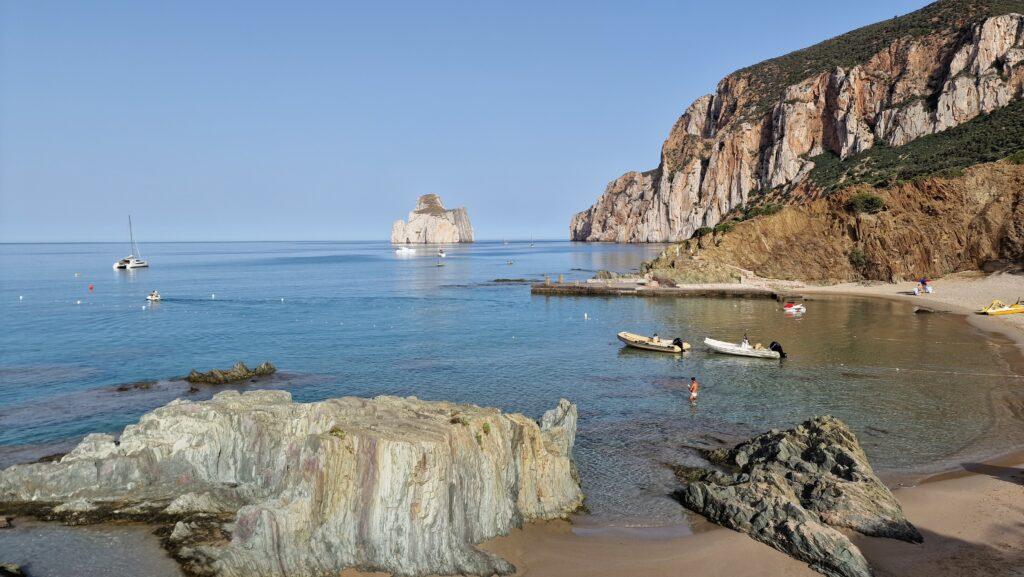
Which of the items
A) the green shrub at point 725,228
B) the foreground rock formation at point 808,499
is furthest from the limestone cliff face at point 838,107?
the foreground rock formation at point 808,499

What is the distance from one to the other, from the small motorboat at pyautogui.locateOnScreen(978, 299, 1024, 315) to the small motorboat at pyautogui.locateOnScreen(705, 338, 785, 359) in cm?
2594

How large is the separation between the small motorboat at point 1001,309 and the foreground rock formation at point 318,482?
162 ft

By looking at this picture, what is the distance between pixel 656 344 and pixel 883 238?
1729 inches

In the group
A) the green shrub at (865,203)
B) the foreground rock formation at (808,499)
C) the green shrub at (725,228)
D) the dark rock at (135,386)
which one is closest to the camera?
the foreground rock formation at (808,499)

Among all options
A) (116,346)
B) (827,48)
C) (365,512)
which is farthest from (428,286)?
(827,48)

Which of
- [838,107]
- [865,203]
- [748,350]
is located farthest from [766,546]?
[838,107]

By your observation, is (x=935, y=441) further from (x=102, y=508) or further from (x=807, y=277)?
(x=807, y=277)

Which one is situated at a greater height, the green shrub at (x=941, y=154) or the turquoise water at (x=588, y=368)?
the green shrub at (x=941, y=154)

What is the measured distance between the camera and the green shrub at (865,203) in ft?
230

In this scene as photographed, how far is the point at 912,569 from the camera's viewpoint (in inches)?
547

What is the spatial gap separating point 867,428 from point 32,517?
28.3 meters

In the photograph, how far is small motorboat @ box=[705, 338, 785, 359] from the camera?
1502 inches

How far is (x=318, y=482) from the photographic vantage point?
1370 cm

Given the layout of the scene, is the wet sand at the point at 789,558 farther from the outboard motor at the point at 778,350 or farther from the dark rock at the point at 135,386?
the dark rock at the point at 135,386
